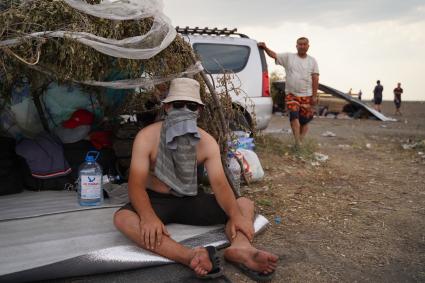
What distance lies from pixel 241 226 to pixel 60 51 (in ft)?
6.00

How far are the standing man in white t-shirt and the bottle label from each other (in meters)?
4.28

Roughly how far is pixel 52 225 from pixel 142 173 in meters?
1.03

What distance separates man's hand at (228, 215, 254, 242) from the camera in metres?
3.09

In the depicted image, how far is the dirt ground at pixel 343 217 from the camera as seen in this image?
122 inches

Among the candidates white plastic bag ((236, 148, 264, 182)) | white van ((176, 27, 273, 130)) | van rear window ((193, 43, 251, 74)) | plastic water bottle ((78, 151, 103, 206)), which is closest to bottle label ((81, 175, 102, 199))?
plastic water bottle ((78, 151, 103, 206))

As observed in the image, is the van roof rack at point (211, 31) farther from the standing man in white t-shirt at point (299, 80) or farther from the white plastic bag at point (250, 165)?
the white plastic bag at point (250, 165)

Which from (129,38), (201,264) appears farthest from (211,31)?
(201,264)

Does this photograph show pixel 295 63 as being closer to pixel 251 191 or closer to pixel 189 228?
pixel 251 191

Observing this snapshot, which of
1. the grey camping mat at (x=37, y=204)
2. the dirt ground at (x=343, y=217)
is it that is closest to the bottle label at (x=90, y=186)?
the grey camping mat at (x=37, y=204)

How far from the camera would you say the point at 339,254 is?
11.0ft

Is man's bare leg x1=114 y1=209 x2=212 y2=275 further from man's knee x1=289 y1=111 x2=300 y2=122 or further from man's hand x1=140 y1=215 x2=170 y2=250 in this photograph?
man's knee x1=289 y1=111 x2=300 y2=122

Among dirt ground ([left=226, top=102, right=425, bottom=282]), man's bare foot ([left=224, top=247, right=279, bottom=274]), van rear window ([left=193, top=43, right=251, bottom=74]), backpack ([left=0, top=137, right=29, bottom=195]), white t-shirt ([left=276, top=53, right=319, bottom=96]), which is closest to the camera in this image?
man's bare foot ([left=224, top=247, right=279, bottom=274])

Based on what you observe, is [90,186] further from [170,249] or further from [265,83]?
[265,83]

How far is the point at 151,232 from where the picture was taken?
2832 mm
